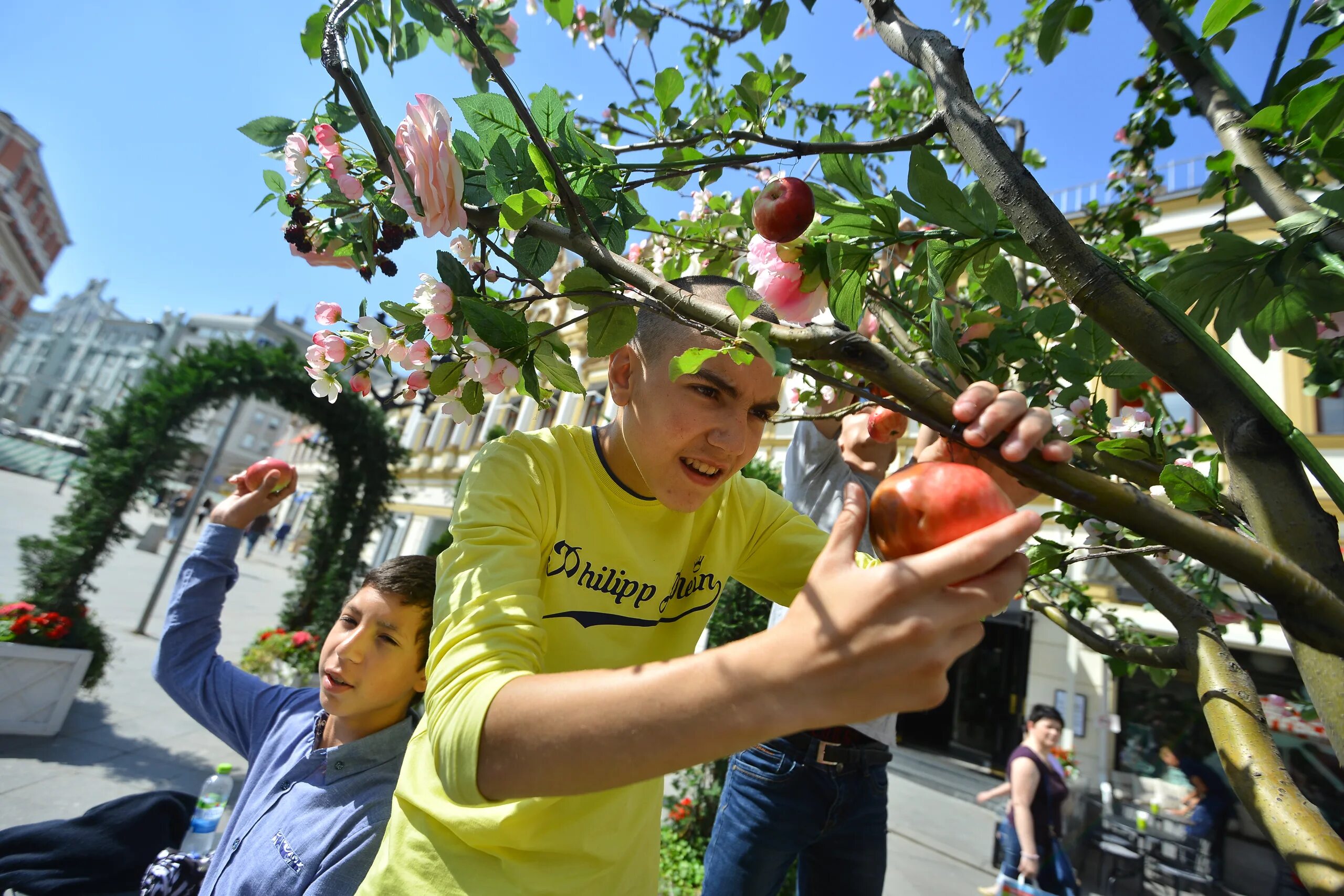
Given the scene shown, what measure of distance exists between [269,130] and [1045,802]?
19.2ft

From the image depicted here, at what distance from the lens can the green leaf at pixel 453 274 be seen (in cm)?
112

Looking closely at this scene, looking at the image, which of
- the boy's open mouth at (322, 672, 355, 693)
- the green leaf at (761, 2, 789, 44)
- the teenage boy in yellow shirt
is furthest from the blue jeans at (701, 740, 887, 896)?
the green leaf at (761, 2, 789, 44)

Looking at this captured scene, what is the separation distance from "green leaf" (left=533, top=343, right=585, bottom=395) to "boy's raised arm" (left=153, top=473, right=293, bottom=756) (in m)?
1.52

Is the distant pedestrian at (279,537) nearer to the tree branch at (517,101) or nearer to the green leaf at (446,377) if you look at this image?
the green leaf at (446,377)

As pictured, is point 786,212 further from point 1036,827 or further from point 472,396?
point 1036,827

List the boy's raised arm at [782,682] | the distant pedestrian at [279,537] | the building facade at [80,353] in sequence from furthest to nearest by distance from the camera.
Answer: the building facade at [80,353], the distant pedestrian at [279,537], the boy's raised arm at [782,682]

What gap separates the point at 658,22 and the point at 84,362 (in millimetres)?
94672

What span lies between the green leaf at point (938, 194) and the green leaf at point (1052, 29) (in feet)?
2.67

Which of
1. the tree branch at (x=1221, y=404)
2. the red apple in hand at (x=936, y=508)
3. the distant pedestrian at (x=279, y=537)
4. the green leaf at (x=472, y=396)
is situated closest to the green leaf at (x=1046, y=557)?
the tree branch at (x=1221, y=404)

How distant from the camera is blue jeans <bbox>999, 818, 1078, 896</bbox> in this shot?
4641mm

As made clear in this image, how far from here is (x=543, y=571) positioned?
4.05 feet

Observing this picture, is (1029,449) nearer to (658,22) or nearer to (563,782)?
(563,782)

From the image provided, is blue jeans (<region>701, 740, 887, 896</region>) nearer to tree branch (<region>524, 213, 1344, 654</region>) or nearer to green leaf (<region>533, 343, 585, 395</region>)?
green leaf (<region>533, 343, 585, 395</region>)

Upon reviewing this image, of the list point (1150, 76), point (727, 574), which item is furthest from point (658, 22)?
point (727, 574)
